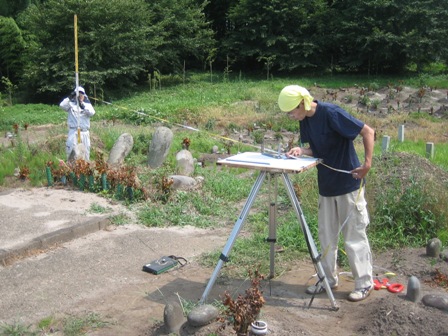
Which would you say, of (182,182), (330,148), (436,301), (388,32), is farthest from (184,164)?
(388,32)

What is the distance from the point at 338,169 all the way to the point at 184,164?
Answer: 487 centimetres

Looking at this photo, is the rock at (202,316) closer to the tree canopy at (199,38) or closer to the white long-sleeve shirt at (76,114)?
the white long-sleeve shirt at (76,114)

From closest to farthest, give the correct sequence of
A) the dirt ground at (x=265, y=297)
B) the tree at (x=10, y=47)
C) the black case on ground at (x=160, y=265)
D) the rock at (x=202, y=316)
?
the rock at (x=202, y=316) < the dirt ground at (x=265, y=297) < the black case on ground at (x=160, y=265) < the tree at (x=10, y=47)

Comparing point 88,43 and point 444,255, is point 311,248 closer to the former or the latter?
point 444,255

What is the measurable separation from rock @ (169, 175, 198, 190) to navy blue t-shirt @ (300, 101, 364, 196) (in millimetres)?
3843

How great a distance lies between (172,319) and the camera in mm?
4223

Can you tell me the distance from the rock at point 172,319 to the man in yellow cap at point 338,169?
1.26 meters

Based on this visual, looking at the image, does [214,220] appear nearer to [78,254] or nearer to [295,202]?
[78,254]

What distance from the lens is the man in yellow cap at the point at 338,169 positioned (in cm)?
464

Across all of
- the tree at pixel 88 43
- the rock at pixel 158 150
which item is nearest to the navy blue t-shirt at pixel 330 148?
the rock at pixel 158 150

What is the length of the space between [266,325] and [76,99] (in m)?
6.95

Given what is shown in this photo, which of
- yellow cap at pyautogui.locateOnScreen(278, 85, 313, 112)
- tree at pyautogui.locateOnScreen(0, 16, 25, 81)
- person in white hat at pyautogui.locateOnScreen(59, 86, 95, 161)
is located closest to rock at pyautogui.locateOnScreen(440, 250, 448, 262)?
yellow cap at pyautogui.locateOnScreen(278, 85, 313, 112)

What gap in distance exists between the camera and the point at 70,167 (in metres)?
8.88

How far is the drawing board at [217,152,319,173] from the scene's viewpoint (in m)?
4.43
